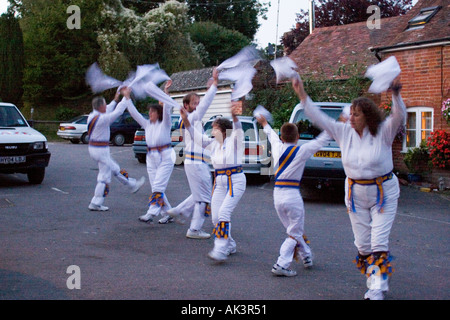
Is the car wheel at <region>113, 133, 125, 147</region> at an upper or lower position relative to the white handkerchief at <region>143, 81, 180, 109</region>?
lower

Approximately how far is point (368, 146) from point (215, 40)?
46.4m

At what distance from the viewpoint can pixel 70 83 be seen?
39.4 metres

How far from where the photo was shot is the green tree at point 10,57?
3725 cm

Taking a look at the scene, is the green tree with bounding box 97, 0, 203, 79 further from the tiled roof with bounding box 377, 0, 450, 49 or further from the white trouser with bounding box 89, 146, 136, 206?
the white trouser with bounding box 89, 146, 136, 206

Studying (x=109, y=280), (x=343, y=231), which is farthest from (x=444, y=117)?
(x=109, y=280)

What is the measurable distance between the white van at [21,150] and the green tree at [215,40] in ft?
120

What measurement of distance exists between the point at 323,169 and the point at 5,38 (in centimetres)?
3223

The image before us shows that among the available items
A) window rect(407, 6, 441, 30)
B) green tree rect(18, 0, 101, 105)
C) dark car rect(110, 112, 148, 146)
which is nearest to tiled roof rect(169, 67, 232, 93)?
dark car rect(110, 112, 148, 146)

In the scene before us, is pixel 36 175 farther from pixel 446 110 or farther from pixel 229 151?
pixel 446 110

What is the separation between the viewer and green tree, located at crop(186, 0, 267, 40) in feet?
186

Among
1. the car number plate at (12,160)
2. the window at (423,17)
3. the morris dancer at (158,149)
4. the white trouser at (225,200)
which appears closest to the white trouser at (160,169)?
the morris dancer at (158,149)

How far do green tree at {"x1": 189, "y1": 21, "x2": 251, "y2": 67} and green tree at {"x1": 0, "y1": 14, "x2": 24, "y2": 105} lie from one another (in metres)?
16.6

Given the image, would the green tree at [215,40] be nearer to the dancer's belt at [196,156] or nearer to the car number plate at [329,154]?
the car number plate at [329,154]
